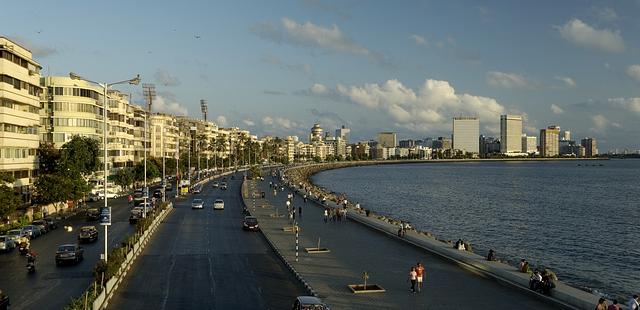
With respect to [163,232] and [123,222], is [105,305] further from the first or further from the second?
[123,222]

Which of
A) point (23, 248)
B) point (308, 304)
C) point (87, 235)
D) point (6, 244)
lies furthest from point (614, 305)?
point (6, 244)

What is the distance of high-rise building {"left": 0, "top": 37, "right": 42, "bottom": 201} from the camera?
65.1 m

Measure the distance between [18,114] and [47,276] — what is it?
42.2 m

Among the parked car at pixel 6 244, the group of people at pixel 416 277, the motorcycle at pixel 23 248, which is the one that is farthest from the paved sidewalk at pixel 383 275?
the parked car at pixel 6 244

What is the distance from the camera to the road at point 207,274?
88.3ft

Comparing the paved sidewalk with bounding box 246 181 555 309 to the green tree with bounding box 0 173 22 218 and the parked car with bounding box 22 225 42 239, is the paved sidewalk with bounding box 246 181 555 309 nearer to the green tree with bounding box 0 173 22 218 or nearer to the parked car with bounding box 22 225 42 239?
the parked car with bounding box 22 225 42 239

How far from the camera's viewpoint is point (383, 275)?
3297 cm

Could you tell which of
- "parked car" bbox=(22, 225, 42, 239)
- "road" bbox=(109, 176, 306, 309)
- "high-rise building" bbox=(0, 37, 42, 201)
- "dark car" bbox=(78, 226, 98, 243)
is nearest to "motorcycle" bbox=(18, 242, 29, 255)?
"dark car" bbox=(78, 226, 98, 243)

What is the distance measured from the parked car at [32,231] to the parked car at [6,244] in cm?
461

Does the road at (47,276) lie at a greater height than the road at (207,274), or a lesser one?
lesser

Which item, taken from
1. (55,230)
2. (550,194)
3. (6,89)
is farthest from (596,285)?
(550,194)

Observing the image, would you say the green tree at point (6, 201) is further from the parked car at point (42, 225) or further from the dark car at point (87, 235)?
the dark car at point (87, 235)

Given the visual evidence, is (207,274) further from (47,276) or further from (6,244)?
(6,244)

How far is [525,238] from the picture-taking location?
67.8 m
